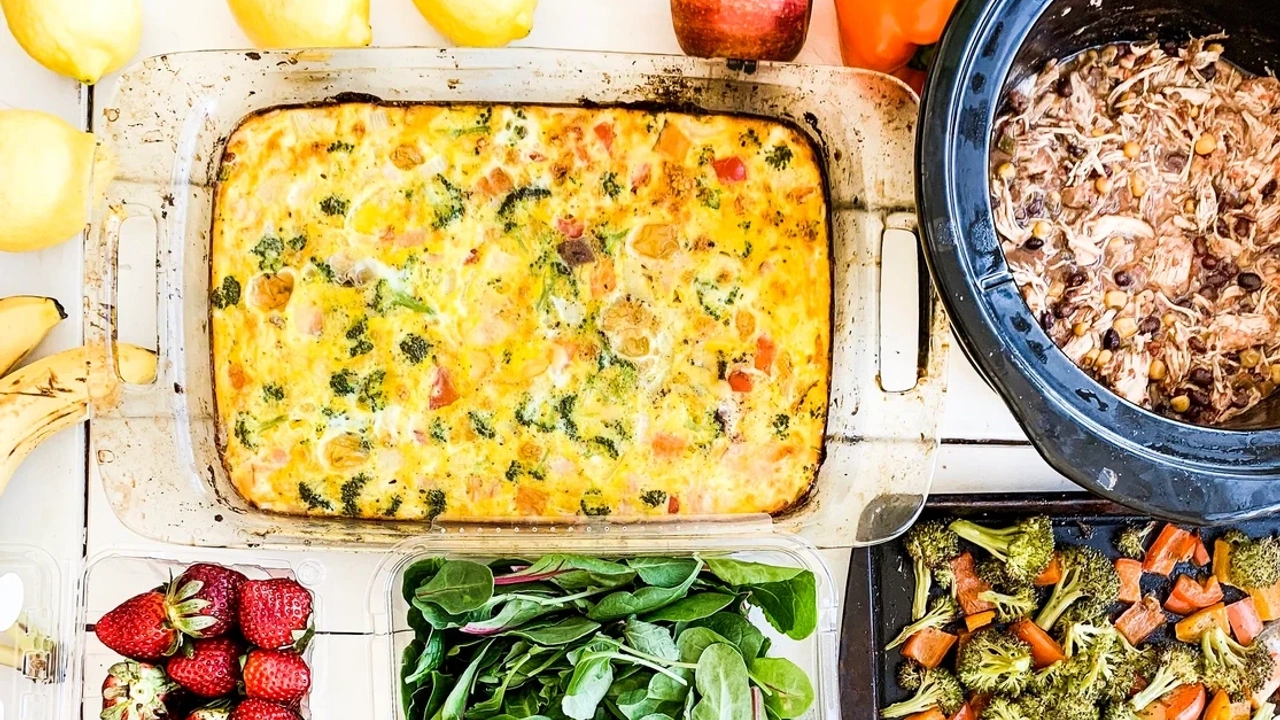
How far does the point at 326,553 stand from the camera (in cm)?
160

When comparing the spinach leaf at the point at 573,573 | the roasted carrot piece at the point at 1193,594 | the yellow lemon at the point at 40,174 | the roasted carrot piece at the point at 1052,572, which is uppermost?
the yellow lemon at the point at 40,174

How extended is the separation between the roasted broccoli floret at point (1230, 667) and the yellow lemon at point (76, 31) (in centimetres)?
191

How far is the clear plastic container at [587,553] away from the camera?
4.88 feet

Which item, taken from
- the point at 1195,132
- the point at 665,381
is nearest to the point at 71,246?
the point at 665,381

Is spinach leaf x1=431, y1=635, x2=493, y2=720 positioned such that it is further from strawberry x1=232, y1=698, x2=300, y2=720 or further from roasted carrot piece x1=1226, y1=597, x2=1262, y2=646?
roasted carrot piece x1=1226, y1=597, x2=1262, y2=646

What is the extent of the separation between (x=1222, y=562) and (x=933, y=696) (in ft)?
1.68

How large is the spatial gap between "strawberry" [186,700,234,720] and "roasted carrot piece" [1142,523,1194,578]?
142cm

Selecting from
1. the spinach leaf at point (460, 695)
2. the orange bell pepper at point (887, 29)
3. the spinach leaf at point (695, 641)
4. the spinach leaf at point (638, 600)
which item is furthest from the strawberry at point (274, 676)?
the orange bell pepper at point (887, 29)

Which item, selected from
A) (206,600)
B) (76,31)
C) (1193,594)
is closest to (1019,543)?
(1193,594)

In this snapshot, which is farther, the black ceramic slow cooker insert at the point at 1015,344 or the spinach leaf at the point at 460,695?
the spinach leaf at the point at 460,695

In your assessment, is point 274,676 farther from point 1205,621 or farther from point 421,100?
point 1205,621

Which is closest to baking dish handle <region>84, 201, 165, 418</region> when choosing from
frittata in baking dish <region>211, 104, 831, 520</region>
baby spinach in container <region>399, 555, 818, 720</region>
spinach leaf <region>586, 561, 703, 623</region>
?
frittata in baking dish <region>211, 104, 831, 520</region>

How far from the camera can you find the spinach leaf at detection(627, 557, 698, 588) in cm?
144

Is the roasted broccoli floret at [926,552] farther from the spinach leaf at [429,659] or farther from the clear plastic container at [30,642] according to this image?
the clear plastic container at [30,642]
